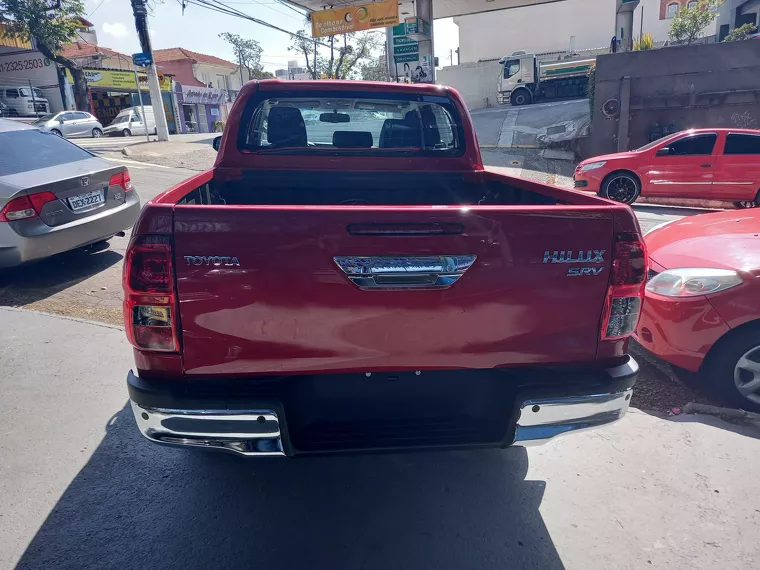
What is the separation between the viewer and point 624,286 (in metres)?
2.14

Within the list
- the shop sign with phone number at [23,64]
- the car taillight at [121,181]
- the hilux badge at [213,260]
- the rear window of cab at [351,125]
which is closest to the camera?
the hilux badge at [213,260]

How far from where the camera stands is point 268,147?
3.71m

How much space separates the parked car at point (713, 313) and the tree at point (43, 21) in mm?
31995

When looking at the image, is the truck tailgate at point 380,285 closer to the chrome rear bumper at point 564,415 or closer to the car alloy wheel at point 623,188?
the chrome rear bumper at point 564,415

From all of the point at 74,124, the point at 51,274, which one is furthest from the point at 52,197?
the point at 74,124

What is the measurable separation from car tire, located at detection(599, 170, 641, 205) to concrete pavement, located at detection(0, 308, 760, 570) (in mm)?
8613

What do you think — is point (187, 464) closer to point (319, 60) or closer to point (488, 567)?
point (488, 567)

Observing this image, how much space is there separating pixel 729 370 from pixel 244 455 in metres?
3.05

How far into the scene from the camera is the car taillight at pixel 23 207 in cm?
518

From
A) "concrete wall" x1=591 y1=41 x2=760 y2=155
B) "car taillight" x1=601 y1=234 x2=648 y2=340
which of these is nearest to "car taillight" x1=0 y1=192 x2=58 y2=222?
"car taillight" x1=601 y1=234 x2=648 y2=340

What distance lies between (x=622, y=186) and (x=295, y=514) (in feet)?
34.3

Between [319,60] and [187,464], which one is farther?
[319,60]

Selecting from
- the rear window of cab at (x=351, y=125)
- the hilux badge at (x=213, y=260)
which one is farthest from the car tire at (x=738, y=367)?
the hilux badge at (x=213, y=260)

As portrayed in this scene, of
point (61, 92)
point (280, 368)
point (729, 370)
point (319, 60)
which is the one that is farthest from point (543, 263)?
point (319, 60)
